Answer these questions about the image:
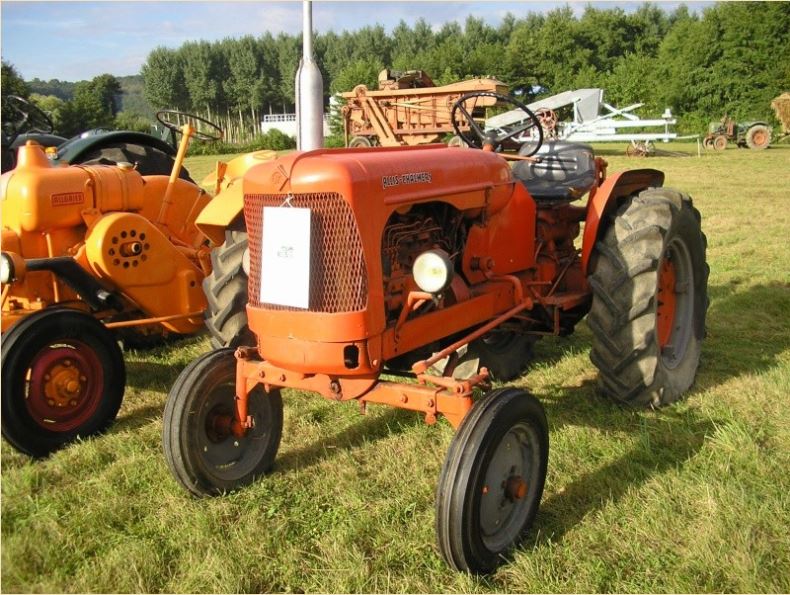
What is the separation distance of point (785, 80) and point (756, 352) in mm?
33596

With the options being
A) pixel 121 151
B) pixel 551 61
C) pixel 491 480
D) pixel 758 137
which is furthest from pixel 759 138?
pixel 491 480

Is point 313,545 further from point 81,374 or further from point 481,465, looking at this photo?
point 81,374

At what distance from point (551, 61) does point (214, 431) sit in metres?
45.3

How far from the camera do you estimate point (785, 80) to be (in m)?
32.8

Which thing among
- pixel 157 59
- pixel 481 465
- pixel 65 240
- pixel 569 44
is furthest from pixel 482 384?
pixel 157 59

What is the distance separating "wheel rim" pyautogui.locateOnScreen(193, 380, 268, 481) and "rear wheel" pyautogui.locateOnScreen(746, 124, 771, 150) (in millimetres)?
26935

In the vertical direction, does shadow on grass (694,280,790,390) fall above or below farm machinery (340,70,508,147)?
below

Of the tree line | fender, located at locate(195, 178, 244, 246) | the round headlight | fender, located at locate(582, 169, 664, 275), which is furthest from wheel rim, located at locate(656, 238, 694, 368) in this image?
the tree line

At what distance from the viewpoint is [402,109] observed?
19953 millimetres

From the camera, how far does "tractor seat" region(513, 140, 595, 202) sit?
4.18m

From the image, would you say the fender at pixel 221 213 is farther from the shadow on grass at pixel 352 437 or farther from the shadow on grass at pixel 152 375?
the shadow on grass at pixel 352 437

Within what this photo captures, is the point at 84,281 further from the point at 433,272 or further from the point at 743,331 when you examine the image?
the point at 743,331

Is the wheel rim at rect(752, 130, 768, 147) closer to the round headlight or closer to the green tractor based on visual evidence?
the green tractor

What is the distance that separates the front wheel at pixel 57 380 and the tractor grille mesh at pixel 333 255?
156 cm
